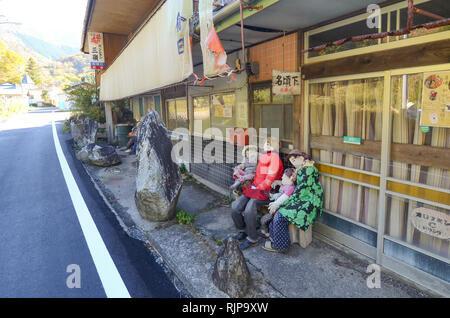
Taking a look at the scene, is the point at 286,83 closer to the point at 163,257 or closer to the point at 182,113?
the point at 163,257

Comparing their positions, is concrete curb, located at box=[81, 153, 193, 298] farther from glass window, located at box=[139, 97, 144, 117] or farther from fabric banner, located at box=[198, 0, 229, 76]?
glass window, located at box=[139, 97, 144, 117]

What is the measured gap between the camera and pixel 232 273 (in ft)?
10.3

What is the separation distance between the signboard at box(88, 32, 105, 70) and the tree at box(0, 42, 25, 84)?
53885 millimetres

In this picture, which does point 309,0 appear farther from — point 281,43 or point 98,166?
point 98,166

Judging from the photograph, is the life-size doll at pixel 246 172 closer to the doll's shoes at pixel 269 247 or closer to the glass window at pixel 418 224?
the doll's shoes at pixel 269 247

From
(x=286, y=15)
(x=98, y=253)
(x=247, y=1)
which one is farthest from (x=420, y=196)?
(x=98, y=253)

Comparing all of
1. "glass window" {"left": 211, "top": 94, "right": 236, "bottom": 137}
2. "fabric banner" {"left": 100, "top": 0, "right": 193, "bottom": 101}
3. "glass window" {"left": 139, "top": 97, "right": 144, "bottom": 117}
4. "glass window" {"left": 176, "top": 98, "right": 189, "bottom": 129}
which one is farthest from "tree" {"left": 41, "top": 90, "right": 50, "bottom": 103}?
"glass window" {"left": 211, "top": 94, "right": 236, "bottom": 137}

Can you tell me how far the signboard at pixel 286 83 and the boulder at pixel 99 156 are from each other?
748cm

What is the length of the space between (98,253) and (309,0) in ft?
14.9

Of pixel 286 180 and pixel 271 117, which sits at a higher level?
pixel 271 117

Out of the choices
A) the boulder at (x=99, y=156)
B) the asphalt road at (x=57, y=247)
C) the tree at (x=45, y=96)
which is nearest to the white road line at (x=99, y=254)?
the asphalt road at (x=57, y=247)

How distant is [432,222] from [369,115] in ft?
4.90

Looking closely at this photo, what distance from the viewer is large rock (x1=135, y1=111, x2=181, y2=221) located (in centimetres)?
506

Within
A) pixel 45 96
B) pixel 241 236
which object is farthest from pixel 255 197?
pixel 45 96
